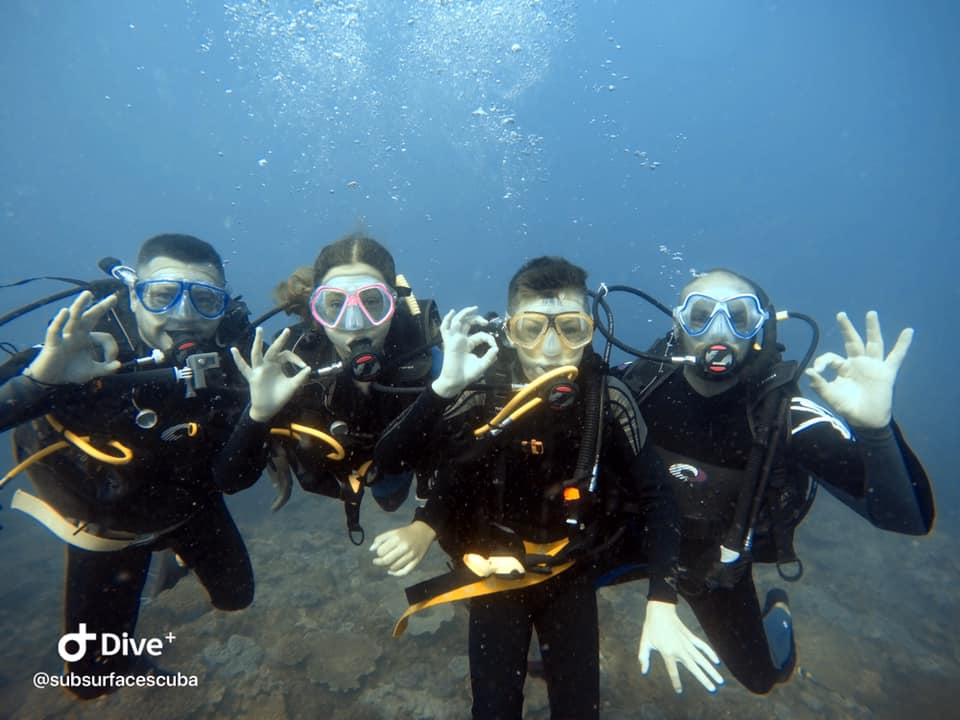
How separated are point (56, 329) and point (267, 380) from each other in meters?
1.17

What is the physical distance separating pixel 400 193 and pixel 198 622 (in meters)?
109

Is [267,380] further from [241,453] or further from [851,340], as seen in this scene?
[851,340]

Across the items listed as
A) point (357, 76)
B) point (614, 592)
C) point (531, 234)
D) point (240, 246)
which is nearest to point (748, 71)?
point (531, 234)

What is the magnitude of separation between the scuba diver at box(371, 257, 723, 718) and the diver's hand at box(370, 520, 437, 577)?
0.02 m

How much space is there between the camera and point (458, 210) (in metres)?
117

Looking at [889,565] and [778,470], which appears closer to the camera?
[778,470]

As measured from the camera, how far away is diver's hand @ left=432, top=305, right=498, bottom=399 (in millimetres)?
2930

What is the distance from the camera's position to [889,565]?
1259 cm

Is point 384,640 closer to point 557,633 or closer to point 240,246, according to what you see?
point 557,633

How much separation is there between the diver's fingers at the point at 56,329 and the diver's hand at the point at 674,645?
3.82 meters

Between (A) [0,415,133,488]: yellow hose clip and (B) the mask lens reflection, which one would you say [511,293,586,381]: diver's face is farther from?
(A) [0,415,133,488]: yellow hose clip

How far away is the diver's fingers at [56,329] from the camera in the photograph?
105 inches

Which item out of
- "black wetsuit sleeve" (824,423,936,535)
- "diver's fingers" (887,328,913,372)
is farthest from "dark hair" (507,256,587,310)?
"black wetsuit sleeve" (824,423,936,535)

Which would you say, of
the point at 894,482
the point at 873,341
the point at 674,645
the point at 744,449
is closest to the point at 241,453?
the point at 674,645
